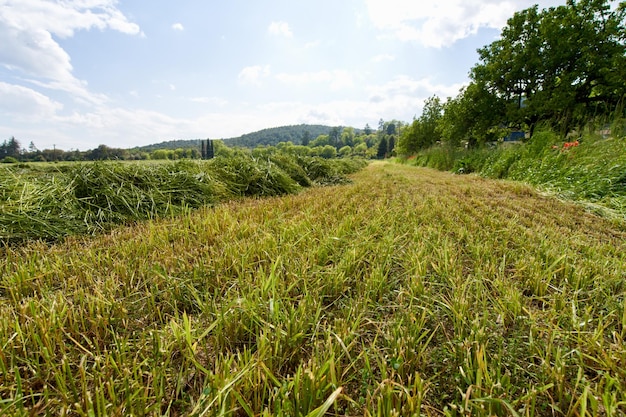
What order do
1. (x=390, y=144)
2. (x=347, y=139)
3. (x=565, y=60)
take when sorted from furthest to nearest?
1. (x=347, y=139)
2. (x=390, y=144)
3. (x=565, y=60)

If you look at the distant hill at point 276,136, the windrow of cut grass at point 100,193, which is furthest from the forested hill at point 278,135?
the windrow of cut grass at point 100,193

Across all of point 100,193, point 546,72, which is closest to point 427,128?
point 546,72

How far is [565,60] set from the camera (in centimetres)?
1069

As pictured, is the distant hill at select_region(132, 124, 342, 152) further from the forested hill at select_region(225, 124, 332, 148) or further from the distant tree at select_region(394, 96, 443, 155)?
the distant tree at select_region(394, 96, 443, 155)

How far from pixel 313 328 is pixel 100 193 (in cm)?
260

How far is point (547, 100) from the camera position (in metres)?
10.5

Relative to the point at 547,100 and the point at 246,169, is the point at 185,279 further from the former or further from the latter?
the point at 547,100

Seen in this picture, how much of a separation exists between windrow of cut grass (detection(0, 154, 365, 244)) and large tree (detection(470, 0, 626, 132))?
12.4 metres

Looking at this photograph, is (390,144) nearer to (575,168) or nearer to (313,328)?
(575,168)

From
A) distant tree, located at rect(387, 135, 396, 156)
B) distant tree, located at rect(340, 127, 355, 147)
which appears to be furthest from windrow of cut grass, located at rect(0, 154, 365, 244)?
distant tree, located at rect(340, 127, 355, 147)

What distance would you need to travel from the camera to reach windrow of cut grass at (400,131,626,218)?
3.36 m

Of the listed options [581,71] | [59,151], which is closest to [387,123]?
[581,71]

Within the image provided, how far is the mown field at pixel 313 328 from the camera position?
608mm

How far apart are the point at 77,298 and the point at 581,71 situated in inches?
649
